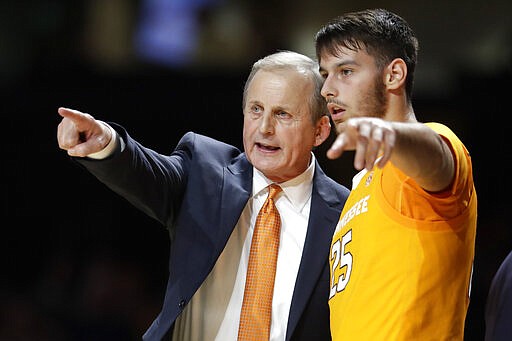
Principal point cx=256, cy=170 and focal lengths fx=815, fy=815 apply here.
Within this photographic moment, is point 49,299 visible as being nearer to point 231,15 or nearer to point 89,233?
point 89,233

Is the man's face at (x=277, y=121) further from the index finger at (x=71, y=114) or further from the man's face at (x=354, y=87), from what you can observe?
the index finger at (x=71, y=114)

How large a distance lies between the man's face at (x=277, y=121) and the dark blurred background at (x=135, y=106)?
2.23 metres

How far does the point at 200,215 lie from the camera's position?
266cm

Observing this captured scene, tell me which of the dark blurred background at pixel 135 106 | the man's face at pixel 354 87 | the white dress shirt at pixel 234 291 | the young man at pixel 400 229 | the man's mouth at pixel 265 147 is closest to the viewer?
the young man at pixel 400 229

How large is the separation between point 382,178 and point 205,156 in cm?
85

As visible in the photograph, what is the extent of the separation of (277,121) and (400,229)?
2.80ft

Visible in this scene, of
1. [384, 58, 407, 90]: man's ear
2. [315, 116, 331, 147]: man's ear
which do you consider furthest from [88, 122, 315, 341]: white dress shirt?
[384, 58, 407, 90]: man's ear

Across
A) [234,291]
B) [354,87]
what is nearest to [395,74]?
[354,87]

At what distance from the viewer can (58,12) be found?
19.5 ft

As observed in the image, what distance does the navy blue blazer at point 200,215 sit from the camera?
8.34 feet

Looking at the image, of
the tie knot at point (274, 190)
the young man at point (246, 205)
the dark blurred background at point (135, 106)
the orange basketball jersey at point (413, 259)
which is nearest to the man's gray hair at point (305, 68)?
the young man at point (246, 205)

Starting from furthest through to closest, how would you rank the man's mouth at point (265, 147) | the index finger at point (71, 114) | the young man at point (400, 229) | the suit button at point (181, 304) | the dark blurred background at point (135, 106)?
the dark blurred background at point (135, 106) < the man's mouth at point (265, 147) < the suit button at point (181, 304) < the index finger at point (71, 114) < the young man at point (400, 229)

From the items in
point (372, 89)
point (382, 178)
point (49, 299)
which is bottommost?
point (49, 299)

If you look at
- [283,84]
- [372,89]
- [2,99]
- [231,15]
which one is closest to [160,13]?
[231,15]
